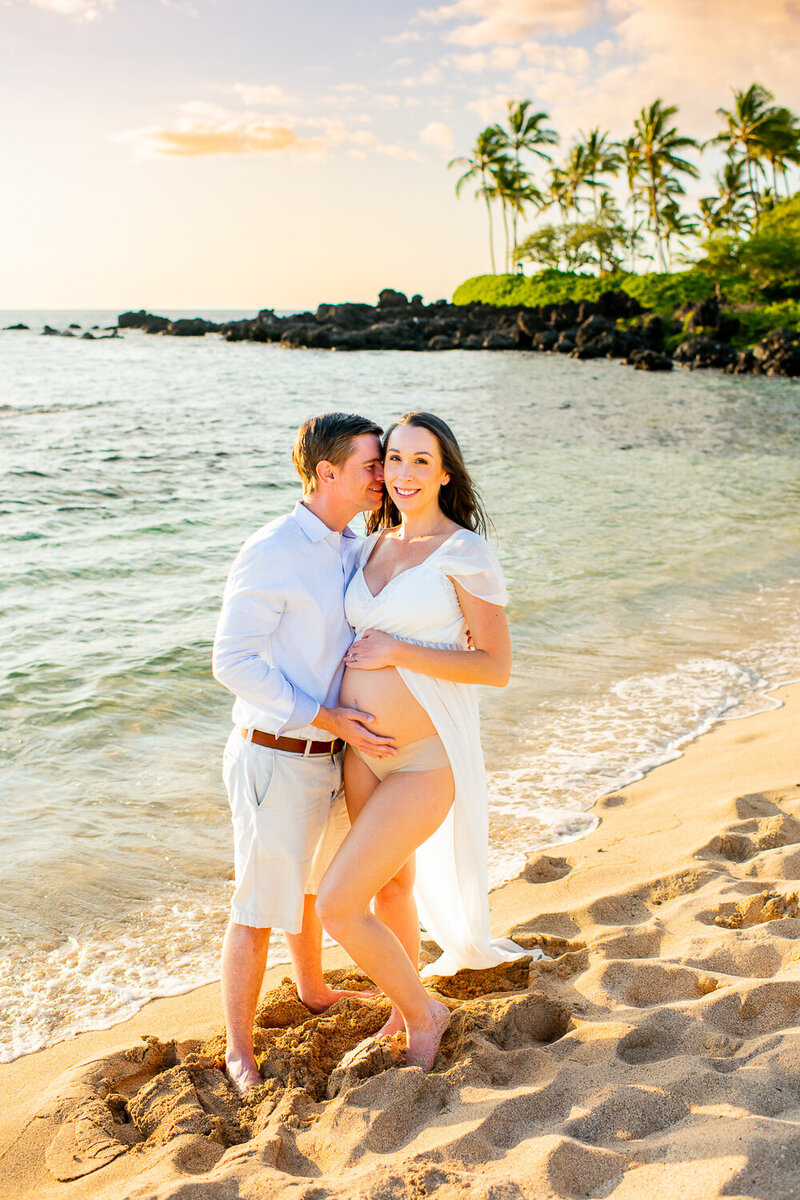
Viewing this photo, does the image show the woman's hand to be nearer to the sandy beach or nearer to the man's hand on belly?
the man's hand on belly

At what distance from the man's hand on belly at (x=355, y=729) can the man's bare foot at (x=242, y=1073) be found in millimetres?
1044

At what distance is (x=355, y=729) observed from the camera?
2908 mm

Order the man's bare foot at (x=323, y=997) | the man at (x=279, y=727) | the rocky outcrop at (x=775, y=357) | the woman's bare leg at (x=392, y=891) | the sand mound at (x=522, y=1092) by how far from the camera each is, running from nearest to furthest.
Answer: the sand mound at (x=522, y=1092), the man at (x=279, y=727), the woman's bare leg at (x=392, y=891), the man's bare foot at (x=323, y=997), the rocky outcrop at (x=775, y=357)

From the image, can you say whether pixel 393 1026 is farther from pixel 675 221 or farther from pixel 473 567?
pixel 675 221

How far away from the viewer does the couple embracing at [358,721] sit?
9.39 feet

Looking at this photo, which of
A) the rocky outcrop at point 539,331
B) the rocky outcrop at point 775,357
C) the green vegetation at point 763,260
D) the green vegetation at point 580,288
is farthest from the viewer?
the green vegetation at point 580,288

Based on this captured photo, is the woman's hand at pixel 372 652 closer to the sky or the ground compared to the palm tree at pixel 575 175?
closer to the ground

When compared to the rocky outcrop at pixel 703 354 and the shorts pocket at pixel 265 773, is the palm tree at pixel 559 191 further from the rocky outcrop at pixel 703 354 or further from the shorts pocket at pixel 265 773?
the shorts pocket at pixel 265 773

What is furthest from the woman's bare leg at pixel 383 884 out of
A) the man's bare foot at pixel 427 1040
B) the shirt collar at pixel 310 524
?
the shirt collar at pixel 310 524

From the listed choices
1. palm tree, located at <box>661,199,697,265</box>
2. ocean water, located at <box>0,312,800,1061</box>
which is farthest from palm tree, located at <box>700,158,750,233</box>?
ocean water, located at <box>0,312,800,1061</box>

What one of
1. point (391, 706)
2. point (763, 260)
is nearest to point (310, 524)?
point (391, 706)

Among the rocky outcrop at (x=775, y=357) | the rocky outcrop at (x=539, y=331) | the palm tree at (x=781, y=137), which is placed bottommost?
the rocky outcrop at (x=775, y=357)

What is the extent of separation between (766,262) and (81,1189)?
5654 centimetres

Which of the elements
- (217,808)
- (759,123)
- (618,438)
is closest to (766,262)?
(759,123)
